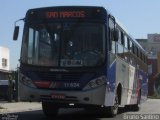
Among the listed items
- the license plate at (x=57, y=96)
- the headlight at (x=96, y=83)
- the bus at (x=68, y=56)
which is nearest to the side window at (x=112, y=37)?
the bus at (x=68, y=56)

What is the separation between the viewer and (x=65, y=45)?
16.0 meters

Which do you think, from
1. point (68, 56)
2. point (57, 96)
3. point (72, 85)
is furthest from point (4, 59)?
point (72, 85)

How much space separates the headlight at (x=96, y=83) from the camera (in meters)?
15.6

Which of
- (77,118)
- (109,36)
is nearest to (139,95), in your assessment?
(77,118)

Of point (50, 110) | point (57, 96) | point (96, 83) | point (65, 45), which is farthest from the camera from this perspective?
point (50, 110)

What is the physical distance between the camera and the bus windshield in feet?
51.8

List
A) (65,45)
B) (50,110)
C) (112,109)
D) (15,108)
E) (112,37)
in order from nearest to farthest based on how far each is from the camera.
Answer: (65,45), (112,37), (112,109), (50,110), (15,108)

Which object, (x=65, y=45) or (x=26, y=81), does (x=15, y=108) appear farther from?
(x=65, y=45)

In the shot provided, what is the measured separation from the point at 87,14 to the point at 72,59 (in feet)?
5.21

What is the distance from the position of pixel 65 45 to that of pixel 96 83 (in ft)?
5.29

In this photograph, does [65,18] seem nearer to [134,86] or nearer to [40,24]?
[40,24]

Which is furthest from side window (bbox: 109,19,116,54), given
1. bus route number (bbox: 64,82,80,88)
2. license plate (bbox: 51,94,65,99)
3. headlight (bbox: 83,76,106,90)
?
license plate (bbox: 51,94,65,99)

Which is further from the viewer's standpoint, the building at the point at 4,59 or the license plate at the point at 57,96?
the building at the point at 4,59

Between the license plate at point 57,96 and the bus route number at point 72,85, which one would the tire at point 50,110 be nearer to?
the license plate at point 57,96
